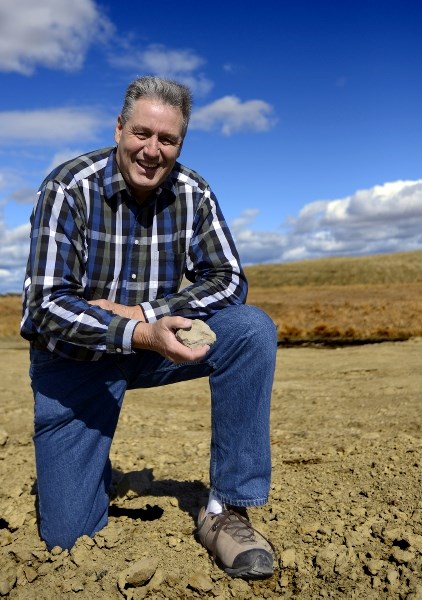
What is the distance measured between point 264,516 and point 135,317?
1304 millimetres

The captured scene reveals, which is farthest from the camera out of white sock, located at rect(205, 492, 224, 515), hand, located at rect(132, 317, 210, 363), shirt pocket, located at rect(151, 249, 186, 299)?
shirt pocket, located at rect(151, 249, 186, 299)

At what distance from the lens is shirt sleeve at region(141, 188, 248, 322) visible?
302 cm

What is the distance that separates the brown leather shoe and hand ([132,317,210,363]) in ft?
2.74

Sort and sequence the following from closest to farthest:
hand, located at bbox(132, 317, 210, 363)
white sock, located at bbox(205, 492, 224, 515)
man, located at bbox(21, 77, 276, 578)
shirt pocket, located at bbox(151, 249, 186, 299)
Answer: hand, located at bbox(132, 317, 210, 363)
man, located at bbox(21, 77, 276, 578)
white sock, located at bbox(205, 492, 224, 515)
shirt pocket, located at bbox(151, 249, 186, 299)

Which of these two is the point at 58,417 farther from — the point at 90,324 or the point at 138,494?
the point at 138,494

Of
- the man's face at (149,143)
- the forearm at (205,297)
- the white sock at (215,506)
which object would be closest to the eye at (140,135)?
the man's face at (149,143)

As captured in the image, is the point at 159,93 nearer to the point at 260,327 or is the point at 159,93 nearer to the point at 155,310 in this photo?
the point at 155,310

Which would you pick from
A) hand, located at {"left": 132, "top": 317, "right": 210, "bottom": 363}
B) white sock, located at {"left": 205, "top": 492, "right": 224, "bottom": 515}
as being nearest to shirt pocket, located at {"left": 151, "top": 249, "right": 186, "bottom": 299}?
hand, located at {"left": 132, "top": 317, "right": 210, "bottom": 363}

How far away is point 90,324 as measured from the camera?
8.93 feet

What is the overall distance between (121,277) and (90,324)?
47cm

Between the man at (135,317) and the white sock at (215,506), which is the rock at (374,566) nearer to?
the man at (135,317)

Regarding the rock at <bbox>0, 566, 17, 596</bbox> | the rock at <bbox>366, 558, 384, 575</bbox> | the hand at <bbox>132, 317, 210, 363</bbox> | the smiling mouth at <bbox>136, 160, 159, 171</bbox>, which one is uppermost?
the smiling mouth at <bbox>136, 160, 159, 171</bbox>

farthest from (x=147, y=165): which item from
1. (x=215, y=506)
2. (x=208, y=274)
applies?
(x=215, y=506)

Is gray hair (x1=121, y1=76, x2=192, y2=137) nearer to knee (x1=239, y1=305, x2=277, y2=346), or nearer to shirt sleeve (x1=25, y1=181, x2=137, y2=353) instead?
shirt sleeve (x1=25, y1=181, x2=137, y2=353)
